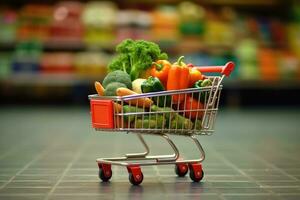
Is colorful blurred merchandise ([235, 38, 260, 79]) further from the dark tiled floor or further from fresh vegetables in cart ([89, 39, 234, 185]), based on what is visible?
fresh vegetables in cart ([89, 39, 234, 185])

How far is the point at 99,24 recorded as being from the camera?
1174 cm

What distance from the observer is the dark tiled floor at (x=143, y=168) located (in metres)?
3.71

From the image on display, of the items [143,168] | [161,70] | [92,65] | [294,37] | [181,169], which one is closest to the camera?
[161,70]

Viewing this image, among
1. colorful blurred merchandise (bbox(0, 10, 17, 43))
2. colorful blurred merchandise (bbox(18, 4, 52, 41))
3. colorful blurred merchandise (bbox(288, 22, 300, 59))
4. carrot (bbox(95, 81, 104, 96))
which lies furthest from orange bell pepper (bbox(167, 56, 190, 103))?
colorful blurred merchandise (bbox(288, 22, 300, 59))

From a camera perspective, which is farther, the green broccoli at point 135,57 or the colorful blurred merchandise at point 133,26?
the colorful blurred merchandise at point 133,26

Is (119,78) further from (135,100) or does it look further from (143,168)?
(143,168)

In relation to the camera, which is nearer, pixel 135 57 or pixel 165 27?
pixel 135 57

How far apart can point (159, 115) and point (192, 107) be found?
0.20 metres

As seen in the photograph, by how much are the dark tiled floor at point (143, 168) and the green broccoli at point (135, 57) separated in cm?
65

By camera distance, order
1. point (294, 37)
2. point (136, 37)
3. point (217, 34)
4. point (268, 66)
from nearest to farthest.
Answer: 1. point (136, 37)
2. point (217, 34)
3. point (268, 66)
4. point (294, 37)

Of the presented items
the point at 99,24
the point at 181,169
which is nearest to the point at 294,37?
the point at 99,24

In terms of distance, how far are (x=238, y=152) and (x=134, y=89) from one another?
83.6 inches

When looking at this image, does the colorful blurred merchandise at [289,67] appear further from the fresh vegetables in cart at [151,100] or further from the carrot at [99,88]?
the carrot at [99,88]

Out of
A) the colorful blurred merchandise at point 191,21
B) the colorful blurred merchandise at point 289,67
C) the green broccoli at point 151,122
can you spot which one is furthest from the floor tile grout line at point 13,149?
the colorful blurred merchandise at point 289,67
